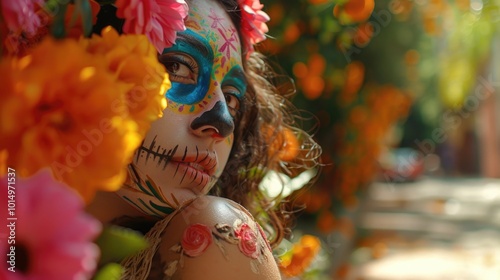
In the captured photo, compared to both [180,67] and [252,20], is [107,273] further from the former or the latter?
[252,20]

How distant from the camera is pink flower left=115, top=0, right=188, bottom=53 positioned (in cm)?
83

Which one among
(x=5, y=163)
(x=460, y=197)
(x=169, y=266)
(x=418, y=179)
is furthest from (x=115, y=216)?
(x=418, y=179)

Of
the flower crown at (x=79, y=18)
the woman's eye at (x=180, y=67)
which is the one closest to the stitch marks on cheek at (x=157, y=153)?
the woman's eye at (x=180, y=67)

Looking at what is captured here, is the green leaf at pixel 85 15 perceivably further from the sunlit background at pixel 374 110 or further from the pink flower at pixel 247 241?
the sunlit background at pixel 374 110

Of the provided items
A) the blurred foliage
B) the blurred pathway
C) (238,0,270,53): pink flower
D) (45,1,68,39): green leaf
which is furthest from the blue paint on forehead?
the blurred pathway

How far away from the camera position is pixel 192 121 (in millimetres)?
1172

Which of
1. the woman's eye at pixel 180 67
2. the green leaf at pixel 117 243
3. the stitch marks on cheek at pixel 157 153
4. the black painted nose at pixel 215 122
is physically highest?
the green leaf at pixel 117 243

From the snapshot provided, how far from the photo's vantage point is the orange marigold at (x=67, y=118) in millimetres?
610

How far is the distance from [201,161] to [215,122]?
0.24 feet

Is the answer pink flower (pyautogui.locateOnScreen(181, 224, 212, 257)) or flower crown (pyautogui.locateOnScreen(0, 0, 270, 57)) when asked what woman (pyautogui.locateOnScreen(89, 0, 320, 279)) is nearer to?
pink flower (pyautogui.locateOnScreen(181, 224, 212, 257))

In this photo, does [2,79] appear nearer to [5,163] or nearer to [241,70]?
[5,163]

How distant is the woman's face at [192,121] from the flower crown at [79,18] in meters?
0.23

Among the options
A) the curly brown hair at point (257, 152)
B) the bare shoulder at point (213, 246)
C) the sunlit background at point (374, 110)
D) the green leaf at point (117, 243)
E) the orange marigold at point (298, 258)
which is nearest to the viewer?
the green leaf at point (117, 243)

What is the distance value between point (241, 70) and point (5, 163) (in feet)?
2.38
